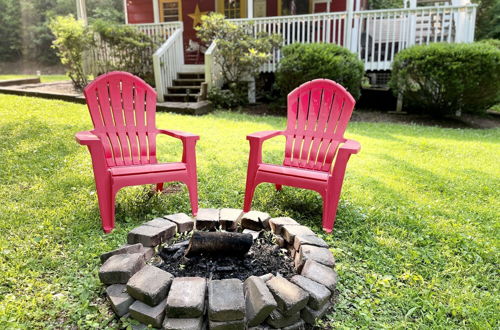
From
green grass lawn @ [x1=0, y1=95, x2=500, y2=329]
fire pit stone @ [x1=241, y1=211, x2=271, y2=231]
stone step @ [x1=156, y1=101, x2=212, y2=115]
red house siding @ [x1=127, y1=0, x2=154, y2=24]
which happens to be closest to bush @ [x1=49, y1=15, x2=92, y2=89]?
stone step @ [x1=156, y1=101, x2=212, y2=115]

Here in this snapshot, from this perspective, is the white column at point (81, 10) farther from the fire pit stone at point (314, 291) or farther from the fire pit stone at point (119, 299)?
the fire pit stone at point (314, 291)

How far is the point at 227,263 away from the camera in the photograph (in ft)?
7.11

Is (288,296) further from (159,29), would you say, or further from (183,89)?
(159,29)

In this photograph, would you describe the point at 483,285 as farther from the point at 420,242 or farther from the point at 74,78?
the point at 74,78

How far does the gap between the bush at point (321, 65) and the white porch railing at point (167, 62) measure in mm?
2606

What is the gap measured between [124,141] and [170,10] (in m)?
9.73

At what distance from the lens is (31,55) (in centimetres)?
2250

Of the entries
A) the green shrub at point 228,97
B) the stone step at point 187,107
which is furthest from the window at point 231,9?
the stone step at point 187,107

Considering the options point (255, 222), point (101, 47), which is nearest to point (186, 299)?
point (255, 222)

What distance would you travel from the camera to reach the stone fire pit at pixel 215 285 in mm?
1728

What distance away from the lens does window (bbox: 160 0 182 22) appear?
11578mm

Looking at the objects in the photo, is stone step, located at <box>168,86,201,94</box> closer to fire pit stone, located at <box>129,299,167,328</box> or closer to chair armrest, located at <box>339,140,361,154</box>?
chair armrest, located at <box>339,140,361,154</box>

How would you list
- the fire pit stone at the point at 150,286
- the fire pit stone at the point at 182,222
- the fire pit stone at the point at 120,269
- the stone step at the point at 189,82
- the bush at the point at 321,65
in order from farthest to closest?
1. the stone step at the point at 189,82
2. the bush at the point at 321,65
3. the fire pit stone at the point at 182,222
4. the fire pit stone at the point at 120,269
5. the fire pit stone at the point at 150,286

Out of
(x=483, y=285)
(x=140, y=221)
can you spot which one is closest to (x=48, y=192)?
(x=140, y=221)
